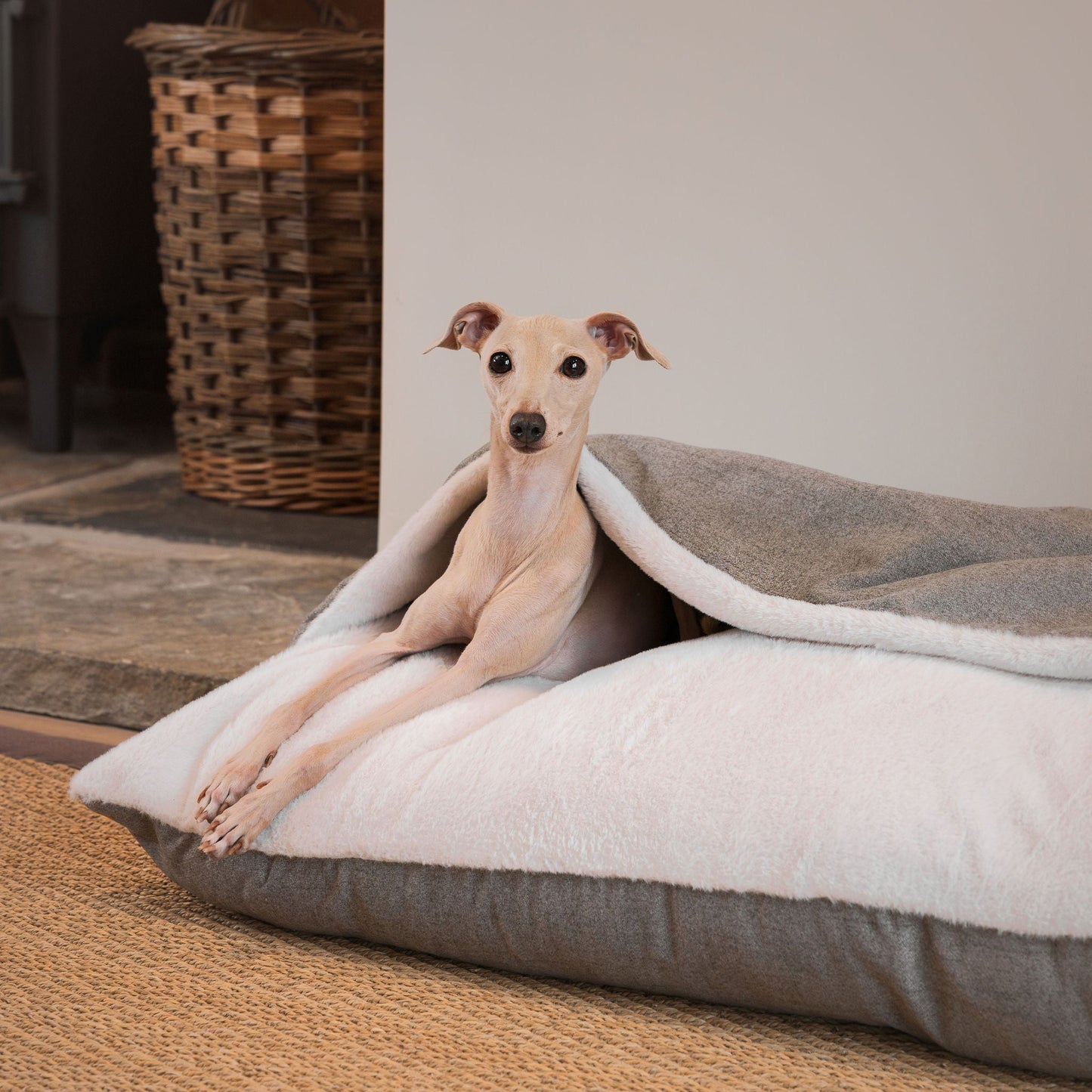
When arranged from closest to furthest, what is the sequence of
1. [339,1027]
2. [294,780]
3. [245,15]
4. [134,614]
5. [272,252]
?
[339,1027], [294,780], [134,614], [272,252], [245,15]

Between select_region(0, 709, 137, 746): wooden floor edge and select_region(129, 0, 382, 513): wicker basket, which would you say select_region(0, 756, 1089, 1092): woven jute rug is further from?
select_region(129, 0, 382, 513): wicker basket

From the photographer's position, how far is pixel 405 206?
2043mm

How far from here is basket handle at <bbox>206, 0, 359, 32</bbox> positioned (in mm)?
2629

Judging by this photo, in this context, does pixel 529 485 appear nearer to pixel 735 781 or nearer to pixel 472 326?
pixel 472 326

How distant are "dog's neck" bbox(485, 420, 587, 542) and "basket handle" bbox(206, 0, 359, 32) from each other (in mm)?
1586

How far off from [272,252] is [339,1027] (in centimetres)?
173

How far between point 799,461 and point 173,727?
3.27 feet

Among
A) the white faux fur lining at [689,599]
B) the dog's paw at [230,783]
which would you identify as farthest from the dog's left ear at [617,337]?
the dog's paw at [230,783]

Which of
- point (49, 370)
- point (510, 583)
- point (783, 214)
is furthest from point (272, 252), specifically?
point (510, 583)

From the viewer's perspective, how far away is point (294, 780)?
1184mm

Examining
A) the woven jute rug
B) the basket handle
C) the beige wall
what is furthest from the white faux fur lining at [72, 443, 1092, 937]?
the basket handle

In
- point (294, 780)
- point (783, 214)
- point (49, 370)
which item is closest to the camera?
point (294, 780)

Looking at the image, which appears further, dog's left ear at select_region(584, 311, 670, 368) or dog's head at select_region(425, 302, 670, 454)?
dog's left ear at select_region(584, 311, 670, 368)

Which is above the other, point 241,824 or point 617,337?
point 617,337
